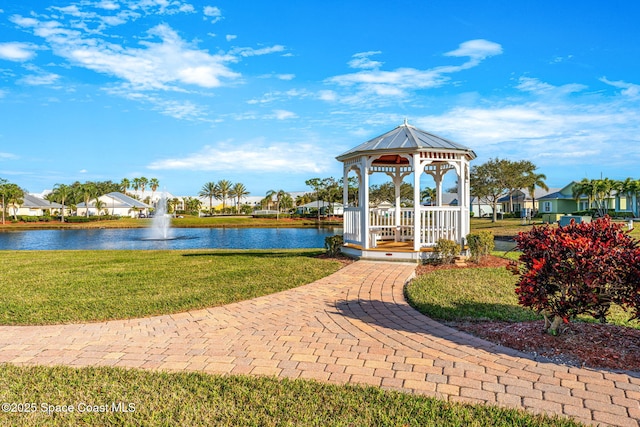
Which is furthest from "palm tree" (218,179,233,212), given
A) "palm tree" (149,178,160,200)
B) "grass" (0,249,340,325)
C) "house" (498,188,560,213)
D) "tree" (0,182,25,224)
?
"grass" (0,249,340,325)

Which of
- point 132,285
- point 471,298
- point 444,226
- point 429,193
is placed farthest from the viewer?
point 429,193

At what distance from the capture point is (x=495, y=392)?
3055 mm

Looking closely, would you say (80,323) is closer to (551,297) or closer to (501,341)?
(501,341)

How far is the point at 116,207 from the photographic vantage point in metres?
70.9

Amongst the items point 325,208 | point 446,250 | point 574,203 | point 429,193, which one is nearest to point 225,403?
point 446,250

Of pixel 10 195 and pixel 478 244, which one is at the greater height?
pixel 10 195

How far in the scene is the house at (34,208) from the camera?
62.7 m

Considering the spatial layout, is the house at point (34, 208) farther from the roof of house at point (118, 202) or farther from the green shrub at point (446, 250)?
the green shrub at point (446, 250)

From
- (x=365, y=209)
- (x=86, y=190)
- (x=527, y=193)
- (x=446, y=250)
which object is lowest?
(x=446, y=250)

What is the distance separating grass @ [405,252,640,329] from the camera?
5059mm

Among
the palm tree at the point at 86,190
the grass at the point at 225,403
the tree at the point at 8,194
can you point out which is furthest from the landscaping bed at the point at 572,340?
the palm tree at the point at 86,190

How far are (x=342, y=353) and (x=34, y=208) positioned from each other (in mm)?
77441

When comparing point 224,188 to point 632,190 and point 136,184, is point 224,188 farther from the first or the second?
point 632,190

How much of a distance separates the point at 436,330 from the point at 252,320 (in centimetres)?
219
